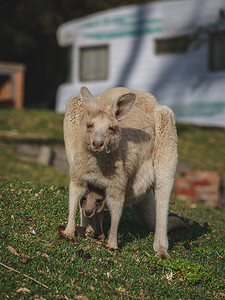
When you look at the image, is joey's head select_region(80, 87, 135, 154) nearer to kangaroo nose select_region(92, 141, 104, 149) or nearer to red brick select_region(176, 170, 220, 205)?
kangaroo nose select_region(92, 141, 104, 149)

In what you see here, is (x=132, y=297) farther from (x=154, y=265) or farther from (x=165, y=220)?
(x=165, y=220)

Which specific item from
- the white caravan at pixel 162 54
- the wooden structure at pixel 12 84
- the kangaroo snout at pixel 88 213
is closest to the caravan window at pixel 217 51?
the white caravan at pixel 162 54

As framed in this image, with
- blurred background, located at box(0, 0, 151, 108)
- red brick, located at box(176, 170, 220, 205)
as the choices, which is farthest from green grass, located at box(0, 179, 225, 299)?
blurred background, located at box(0, 0, 151, 108)

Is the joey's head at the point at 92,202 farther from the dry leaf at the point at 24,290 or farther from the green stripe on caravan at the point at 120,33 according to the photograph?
the green stripe on caravan at the point at 120,33

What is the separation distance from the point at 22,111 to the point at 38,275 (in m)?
15.0

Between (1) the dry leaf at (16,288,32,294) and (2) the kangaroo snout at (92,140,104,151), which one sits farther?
(2) the kangaroo snout at (92,140,104,151)

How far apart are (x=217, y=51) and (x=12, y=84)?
27.4ft

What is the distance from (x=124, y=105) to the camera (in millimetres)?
5078

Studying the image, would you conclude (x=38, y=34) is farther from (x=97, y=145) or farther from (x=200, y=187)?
(x=97, y=145)

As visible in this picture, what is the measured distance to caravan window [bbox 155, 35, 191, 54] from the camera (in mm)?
18938

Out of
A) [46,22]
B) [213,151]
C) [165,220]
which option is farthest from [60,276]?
[46,22]

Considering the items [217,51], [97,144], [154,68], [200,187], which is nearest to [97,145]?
[97,144]

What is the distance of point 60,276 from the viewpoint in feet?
15.0

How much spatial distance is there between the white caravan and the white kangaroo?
12.9 m
